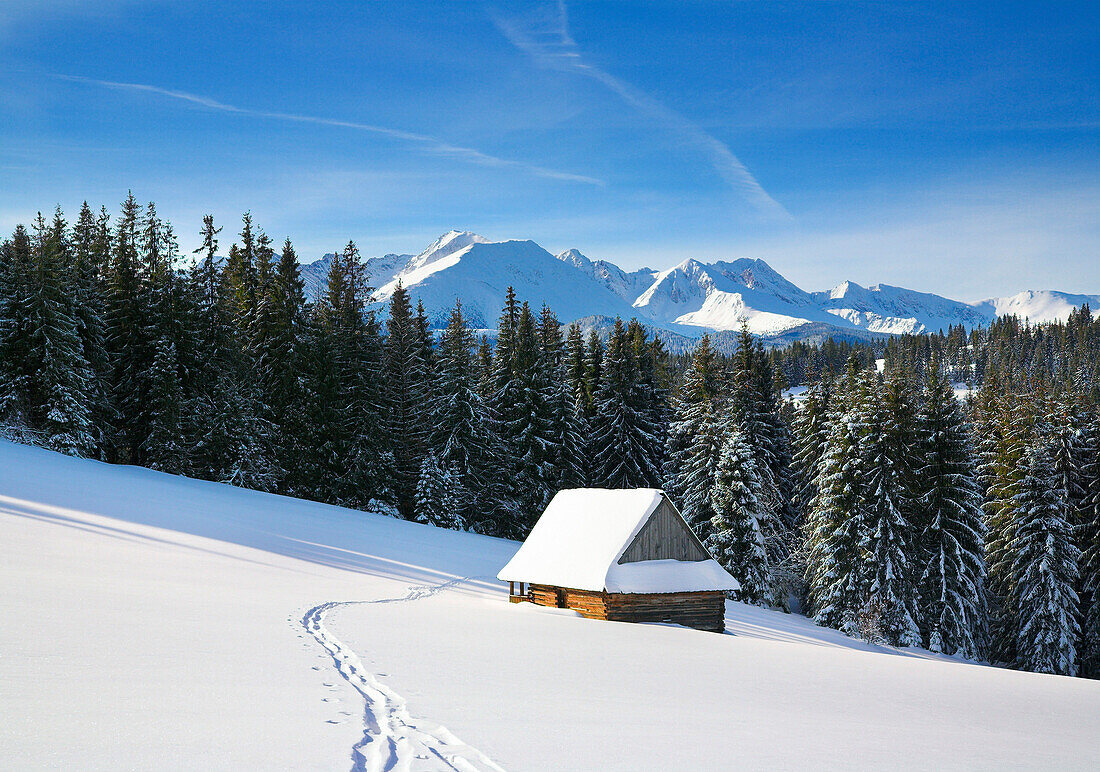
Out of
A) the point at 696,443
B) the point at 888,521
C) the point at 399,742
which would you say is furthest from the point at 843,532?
the point at 399,742

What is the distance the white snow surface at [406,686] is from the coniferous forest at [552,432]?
19505mm

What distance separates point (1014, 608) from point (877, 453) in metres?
11.1

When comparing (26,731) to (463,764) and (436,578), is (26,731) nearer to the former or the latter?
(463,764)

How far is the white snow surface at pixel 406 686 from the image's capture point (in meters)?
6.93

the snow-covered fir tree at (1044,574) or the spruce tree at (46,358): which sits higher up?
the spruce tree at (46,358)

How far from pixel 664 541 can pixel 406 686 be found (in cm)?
1706

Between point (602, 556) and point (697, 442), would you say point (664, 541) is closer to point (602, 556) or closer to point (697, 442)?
point (602, 556)

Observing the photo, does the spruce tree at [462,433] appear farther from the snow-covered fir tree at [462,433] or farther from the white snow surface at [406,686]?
the white snow surface at [406,686]

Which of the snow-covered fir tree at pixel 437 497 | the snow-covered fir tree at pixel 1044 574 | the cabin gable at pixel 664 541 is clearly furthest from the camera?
the snow-covered fir tree at pixel 437 497

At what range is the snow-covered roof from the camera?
962 inches

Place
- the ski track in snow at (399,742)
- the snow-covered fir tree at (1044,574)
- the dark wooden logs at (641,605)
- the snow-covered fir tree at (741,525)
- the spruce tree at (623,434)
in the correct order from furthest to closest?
the spruce tree at (623,434)
the snow-covered fir tree at (741,525)
the snow-covered fir tree at (1044,574)
the dark wooden logs at (641,605)
the ski track in snow at (399,742)

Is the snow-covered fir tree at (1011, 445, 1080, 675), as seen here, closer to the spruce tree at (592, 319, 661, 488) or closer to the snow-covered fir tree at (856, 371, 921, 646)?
the snow-covered fir tree at (856, 371, 921, 646)

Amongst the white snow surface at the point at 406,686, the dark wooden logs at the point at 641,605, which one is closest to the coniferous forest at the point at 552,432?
the dark wooden logs at the point at 641,605

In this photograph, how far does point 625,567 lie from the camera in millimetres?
24734
